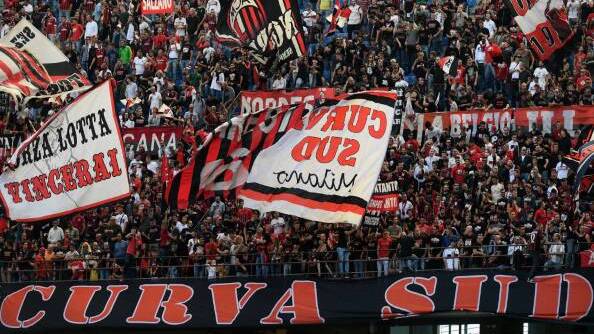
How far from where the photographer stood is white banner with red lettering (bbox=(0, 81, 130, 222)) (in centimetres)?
3341

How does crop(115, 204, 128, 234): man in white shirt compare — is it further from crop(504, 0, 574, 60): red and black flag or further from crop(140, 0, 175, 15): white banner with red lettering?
crop(140, 0, 175, 15): white banner with red lettering

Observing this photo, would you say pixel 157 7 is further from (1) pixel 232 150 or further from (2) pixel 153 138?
(1) pixel 232 150

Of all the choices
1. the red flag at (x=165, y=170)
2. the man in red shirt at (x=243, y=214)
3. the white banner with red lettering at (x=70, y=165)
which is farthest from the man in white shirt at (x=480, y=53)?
the white banner with red lettering at (x=70, y=165)

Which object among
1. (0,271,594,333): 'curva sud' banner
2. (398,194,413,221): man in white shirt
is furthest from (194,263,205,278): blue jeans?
(398,194,413,221): man in white shirt

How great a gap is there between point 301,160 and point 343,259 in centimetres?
221

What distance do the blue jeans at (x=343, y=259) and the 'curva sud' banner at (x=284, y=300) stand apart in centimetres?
54

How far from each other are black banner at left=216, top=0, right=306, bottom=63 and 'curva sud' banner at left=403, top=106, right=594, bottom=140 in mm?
3236

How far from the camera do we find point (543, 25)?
131 ft

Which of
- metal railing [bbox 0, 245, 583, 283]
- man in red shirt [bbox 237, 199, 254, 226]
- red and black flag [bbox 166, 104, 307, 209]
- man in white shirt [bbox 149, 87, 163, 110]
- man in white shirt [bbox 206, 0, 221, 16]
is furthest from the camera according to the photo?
man in white shirt [bbox 206, 0, 221, 16]

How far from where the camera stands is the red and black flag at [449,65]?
135ft

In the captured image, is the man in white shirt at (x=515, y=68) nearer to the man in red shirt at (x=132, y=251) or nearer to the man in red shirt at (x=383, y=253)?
the man in red shirt at (x=383, y=253)

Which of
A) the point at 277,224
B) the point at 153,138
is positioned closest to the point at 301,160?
the point at 277,224

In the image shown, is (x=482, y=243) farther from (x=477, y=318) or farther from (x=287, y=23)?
(x=287, y=23)

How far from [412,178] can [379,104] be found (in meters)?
4.80
